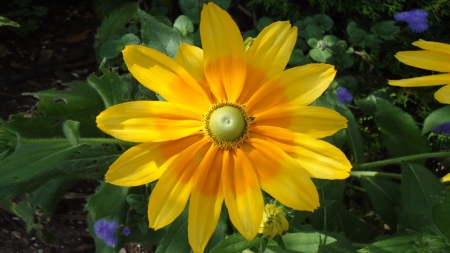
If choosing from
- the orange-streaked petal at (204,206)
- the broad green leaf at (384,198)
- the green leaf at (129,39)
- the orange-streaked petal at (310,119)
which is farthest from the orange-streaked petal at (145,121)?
the green leaf at (129,39)

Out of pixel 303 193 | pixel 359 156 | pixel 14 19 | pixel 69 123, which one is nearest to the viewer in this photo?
pixel 303 193

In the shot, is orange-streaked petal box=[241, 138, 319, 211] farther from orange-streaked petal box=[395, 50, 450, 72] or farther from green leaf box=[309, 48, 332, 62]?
green leaf box=[309, 48, 332, 62]

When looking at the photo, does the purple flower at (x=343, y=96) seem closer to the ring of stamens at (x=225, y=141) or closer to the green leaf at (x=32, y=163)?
the ring of stamens at (x=225, y=141)

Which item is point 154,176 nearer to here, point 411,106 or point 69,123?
point 69,123

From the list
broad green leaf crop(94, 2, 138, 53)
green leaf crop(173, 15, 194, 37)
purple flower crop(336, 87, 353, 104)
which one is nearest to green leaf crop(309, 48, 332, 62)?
purple flower crop(336, 87, 353, 104)

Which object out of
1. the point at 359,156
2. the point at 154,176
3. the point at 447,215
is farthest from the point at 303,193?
the point at 359,156
